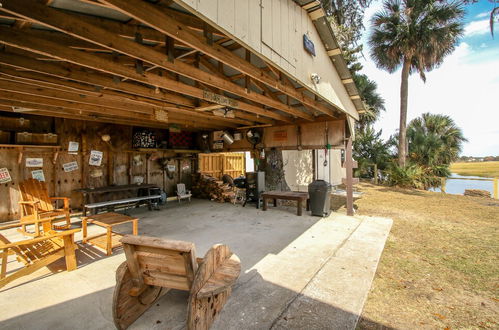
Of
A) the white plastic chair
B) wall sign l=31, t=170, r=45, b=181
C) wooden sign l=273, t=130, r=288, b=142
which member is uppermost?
wooden sign l=273, t=130, r=288, b=142

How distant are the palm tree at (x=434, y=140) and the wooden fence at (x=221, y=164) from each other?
9.46 m

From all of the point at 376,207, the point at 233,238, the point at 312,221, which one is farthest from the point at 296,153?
the point at 233,238

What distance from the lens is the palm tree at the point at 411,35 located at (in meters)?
10.4

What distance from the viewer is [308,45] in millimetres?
3648

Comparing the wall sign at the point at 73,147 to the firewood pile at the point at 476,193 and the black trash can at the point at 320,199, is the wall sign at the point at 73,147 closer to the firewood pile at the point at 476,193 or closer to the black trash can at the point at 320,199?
the black trash can at the point at 320,199

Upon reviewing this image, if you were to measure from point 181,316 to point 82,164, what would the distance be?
6.14 m

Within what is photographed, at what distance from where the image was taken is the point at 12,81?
10.5 ft

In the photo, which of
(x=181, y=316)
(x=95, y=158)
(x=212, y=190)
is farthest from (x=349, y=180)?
(x=95, y=158)

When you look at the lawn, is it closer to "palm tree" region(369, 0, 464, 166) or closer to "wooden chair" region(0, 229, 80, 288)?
"palm tree" region(369, 0, 464, 166)

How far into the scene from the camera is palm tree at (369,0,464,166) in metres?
10.4

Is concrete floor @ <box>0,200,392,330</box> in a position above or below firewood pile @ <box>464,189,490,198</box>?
above

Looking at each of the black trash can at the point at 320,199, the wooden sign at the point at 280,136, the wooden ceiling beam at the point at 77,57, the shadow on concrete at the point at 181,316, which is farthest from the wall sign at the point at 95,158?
the black trash can at the point at 320,199

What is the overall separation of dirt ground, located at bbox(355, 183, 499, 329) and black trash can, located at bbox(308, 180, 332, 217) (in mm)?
1523

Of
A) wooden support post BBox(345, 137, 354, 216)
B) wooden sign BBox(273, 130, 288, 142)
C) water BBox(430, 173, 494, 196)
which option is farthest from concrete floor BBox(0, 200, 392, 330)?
water BBox(430, 173, 494, 196)
